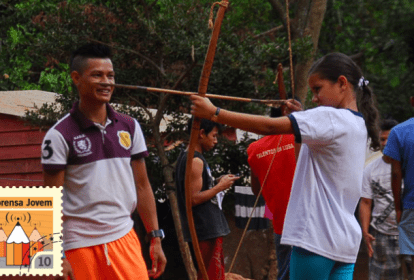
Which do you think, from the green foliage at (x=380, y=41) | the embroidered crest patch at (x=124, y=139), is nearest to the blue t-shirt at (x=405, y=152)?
the embroidered crest patch at (x=124, y=139)

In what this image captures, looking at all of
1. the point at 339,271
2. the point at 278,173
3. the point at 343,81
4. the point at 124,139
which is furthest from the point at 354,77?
the point at 278,173

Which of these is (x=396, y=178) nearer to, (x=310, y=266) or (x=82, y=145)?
(x=310, y=266)

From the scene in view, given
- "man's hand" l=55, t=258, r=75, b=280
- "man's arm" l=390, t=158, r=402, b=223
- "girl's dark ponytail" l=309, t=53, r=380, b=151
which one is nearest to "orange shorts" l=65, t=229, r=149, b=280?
"man's hand" l=55, t=258, r=75, b=280

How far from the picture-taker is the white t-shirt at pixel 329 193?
3062mm

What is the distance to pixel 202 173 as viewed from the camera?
5.54 metres

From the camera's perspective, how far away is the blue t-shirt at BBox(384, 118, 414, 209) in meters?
4.66

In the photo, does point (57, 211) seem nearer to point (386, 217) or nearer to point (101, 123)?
point (101, 123)

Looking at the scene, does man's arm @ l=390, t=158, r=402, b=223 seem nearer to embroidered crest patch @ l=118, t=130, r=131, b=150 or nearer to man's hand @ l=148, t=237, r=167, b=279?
man's hand @ l=148, t=237, r=167, b=279

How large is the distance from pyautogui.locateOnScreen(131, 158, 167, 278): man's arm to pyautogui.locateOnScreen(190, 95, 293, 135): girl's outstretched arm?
A: 33.0 inches

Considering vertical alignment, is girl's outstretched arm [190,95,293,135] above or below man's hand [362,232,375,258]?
above

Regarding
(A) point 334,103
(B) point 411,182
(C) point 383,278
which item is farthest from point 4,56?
(A) point 334,103

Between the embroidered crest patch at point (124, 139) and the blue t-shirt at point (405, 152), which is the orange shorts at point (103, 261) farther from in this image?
the blue t-shirt at point (405, 152)

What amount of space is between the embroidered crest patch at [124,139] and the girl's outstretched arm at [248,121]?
666 millimetres

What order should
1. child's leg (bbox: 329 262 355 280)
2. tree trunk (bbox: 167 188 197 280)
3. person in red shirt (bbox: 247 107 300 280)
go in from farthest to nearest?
tree trunk (bbox: 167 188 197 280) < person in red shirt (bbox: 247 107 300 280) < child's leg (bbox: 329 262 355 280)
